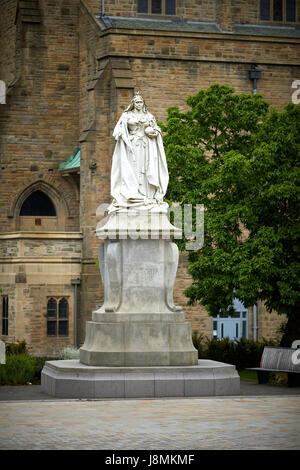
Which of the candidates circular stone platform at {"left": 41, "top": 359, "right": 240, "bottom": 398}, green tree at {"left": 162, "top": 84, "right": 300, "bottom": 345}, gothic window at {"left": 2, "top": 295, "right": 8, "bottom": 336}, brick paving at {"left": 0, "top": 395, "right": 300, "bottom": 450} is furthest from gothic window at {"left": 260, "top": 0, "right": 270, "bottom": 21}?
brick paving at {"left": 0, "top": 395, "right": 300, "bottom": 450}

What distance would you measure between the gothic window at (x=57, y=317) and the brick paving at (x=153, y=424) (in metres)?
25.3

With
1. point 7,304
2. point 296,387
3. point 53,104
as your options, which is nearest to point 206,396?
point 296,387

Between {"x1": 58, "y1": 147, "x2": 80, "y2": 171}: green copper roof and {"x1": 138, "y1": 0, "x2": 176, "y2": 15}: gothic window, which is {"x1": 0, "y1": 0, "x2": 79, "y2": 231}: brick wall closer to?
{"x1": 58, "y1": 147, "x2": 80, "y2": 171}: green copper roof

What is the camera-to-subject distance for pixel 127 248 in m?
20.5

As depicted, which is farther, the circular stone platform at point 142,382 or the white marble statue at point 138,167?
the white marble statue at point 138,167

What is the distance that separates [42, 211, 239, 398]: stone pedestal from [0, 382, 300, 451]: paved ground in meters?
0.51

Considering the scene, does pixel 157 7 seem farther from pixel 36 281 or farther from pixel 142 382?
pixel 142 382

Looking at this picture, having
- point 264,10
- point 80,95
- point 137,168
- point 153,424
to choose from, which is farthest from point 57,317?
point 153,424

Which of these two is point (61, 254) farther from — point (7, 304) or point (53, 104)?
point (53, 104)

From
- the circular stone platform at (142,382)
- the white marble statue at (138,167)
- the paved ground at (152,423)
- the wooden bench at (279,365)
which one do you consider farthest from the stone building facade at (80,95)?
the paved ground at (152,423)

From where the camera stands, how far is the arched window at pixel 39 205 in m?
49.7

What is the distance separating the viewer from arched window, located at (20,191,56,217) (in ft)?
163

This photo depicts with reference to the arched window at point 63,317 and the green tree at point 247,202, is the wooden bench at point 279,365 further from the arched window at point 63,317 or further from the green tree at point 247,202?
the arched window at point 63,317
